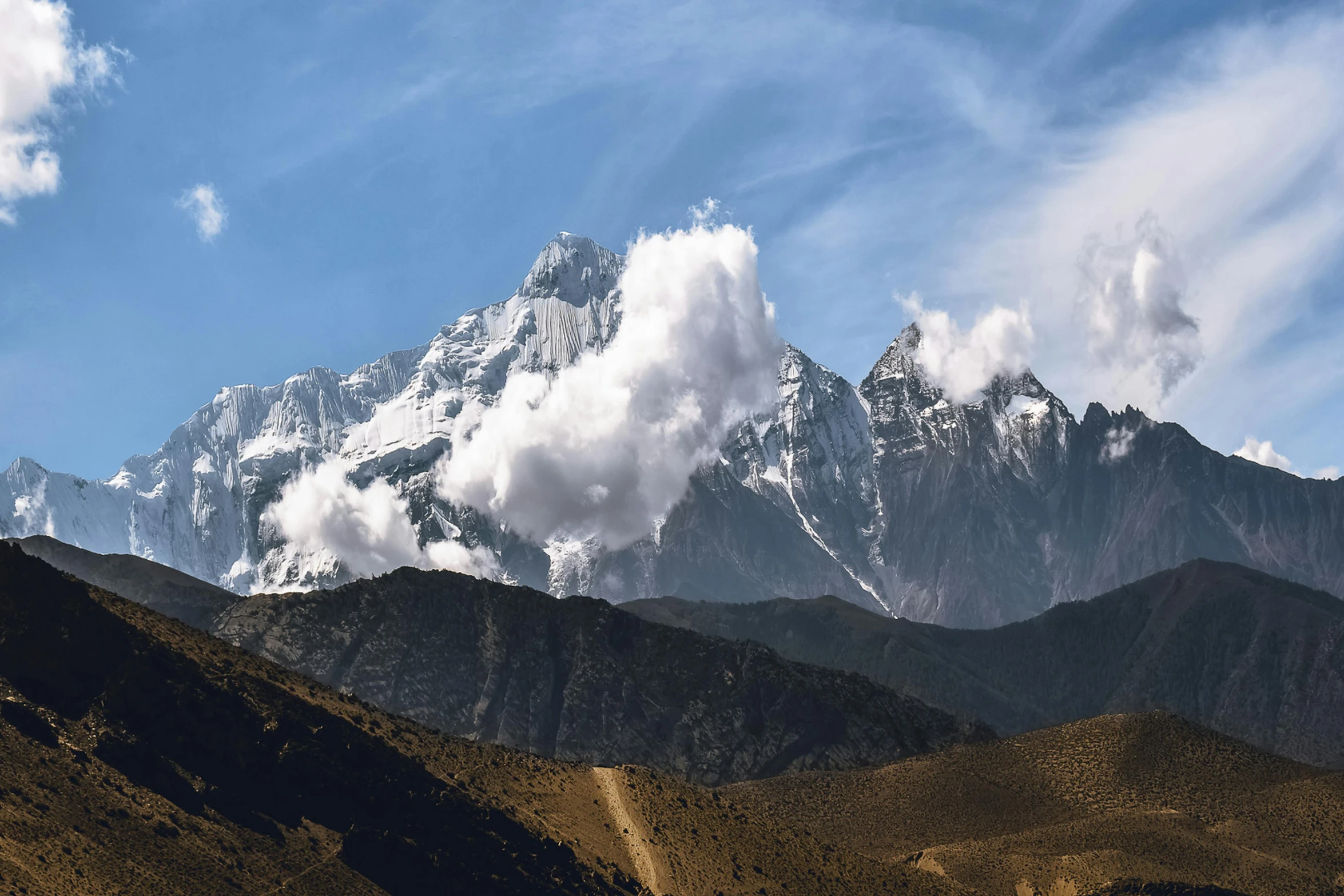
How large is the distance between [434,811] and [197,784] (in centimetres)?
1811

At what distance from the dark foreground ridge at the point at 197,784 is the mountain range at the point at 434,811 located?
17cm

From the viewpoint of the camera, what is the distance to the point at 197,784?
90.4 meters

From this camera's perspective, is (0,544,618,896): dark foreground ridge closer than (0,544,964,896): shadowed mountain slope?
Yes

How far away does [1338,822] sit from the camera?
15462 centimetres

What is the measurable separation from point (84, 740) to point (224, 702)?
11375mm

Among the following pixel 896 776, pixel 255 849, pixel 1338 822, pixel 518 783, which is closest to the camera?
pixel 255 849

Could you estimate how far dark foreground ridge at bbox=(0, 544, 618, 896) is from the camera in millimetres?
80188

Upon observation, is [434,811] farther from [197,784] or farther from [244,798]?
[197,784]

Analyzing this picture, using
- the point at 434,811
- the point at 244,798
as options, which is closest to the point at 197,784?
the point at 244,798

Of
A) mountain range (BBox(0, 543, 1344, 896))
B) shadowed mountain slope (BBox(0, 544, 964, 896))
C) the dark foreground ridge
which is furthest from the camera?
mountain range (BBox(0, 543, 1344, 896))

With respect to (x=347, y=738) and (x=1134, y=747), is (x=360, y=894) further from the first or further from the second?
(x=1134, y=747)

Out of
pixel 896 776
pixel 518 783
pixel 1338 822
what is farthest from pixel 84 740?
pixel 1338 822

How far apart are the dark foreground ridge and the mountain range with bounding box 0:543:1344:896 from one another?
165 millimetres

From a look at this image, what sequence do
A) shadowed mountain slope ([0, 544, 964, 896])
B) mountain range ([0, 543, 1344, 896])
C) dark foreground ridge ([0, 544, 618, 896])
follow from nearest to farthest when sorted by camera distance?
dark foreground ridge ([0, 544, 618, 896]) → shadowed mountain slope ([0, 544, 964, 896]) → mountain range ([0, 543, 1344, 896])
